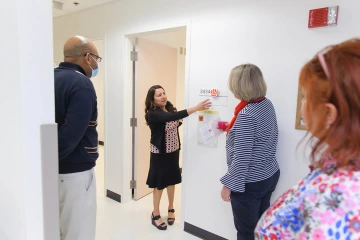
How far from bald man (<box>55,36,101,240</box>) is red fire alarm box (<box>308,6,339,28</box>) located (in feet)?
4.84

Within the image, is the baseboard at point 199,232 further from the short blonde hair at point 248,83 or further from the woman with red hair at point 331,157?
the woman with red hair at point 331,157

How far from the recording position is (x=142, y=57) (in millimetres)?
2846

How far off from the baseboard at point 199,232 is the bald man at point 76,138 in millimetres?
1113

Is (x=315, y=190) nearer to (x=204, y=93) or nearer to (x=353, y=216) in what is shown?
(x=353, y=216)

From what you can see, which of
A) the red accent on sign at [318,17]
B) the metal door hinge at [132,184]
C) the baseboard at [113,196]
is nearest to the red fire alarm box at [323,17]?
the red accent on sign at [318,17]

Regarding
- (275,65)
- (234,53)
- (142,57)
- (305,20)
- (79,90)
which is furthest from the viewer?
(142,57)

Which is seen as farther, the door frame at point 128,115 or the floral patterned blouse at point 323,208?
the door frame at point 128,115

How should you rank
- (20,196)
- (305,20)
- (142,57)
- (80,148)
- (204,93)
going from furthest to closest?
(142,57), (204,93), (305,20), (80,148), (20,196)

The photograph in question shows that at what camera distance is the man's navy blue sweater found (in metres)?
1.27

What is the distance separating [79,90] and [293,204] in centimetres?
116

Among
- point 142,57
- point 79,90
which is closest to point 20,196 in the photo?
point 79,90

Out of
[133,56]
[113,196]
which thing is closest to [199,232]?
[113,196]

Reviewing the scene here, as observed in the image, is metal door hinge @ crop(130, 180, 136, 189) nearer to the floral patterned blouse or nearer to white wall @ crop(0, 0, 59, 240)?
white wall @ crop(0, 0, 59, 240)

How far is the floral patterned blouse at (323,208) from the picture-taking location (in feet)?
1.77
